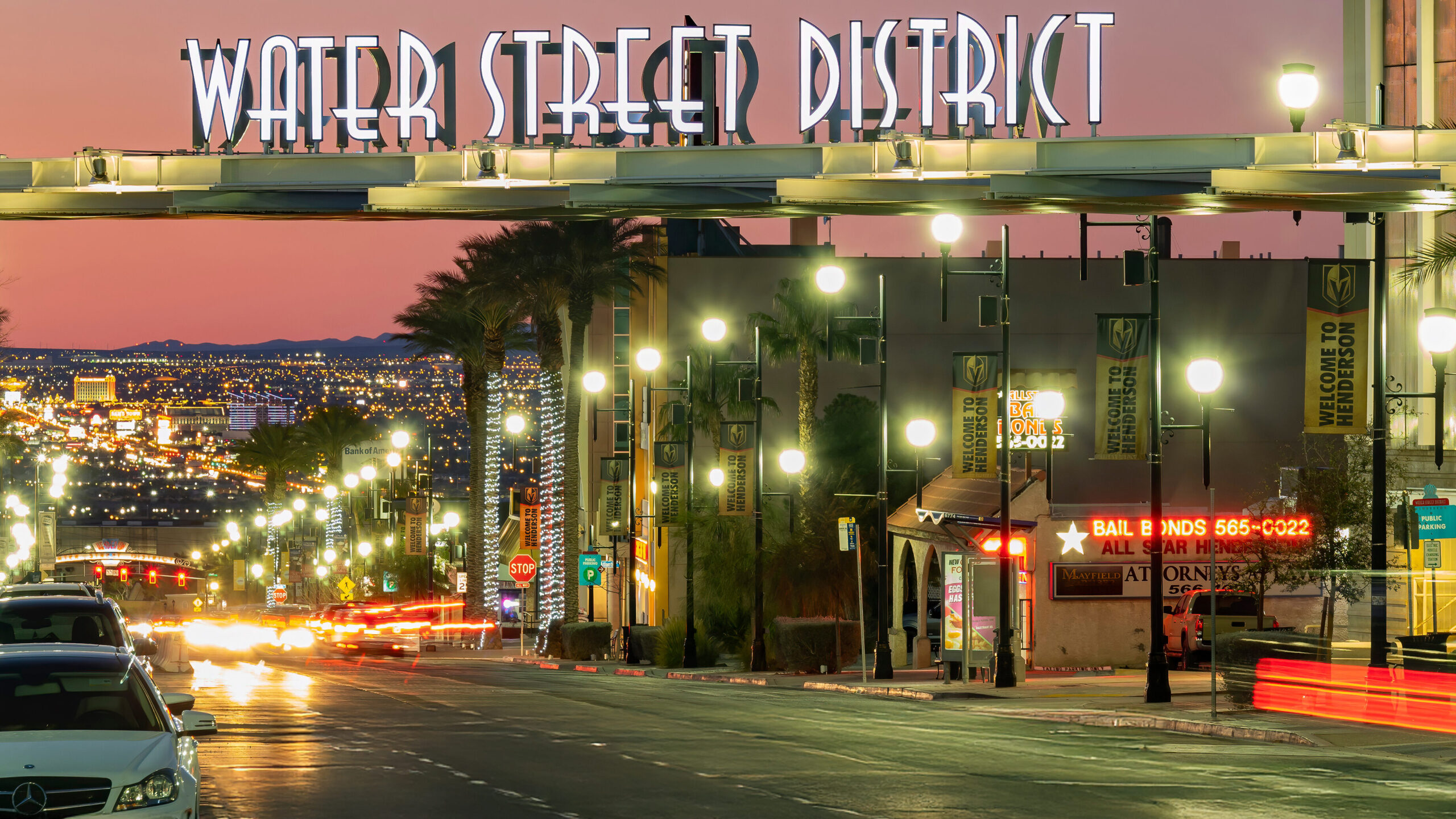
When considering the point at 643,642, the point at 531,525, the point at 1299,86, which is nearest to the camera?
the point at 1299,86

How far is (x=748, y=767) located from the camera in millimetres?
18500

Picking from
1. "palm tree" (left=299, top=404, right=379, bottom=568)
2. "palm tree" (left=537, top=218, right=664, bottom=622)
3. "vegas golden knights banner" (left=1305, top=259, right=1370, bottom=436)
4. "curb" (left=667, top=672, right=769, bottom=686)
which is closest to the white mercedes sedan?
"vegas golden knights banner" (left=1305, top=259, right=1370, bottom=436)

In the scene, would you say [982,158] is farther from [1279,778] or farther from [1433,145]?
[1279,778]

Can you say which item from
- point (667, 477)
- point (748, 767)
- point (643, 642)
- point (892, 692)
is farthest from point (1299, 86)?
point (643, 642)

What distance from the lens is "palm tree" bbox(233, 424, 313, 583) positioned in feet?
407

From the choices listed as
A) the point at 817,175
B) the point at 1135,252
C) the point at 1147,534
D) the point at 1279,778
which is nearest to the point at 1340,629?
the point at 1147,534

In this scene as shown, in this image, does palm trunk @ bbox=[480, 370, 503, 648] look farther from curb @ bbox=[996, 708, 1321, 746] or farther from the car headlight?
the car headlight

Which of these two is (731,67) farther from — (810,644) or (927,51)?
(810,644)

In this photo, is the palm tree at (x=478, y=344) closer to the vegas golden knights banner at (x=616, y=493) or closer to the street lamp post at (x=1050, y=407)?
the vegas golden knights banner at (x=616, y=493)

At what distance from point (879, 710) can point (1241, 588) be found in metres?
13.1

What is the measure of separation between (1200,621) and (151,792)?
32.2 metres

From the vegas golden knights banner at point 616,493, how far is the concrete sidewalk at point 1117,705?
18.5 m

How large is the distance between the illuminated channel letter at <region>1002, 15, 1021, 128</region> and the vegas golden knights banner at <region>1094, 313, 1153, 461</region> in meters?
4.08

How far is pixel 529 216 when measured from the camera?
93.7ft
